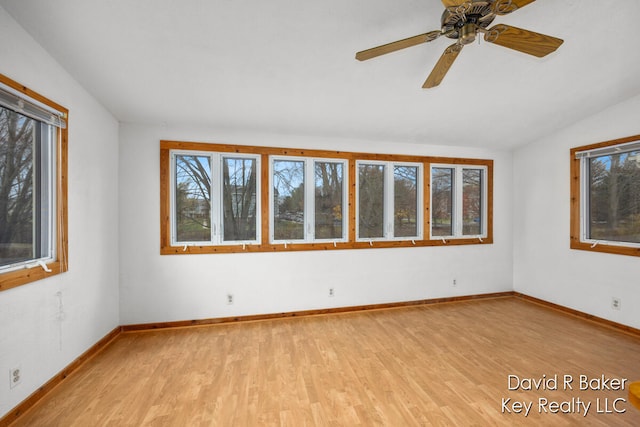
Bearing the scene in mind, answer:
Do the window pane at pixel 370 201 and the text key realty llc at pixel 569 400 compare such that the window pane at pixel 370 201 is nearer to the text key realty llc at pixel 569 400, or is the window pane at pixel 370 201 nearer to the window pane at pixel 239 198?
the window pane at pixel 239 198

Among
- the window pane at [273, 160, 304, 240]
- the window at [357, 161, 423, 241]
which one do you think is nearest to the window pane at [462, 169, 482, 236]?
the window at [357, 161, 423, 241]

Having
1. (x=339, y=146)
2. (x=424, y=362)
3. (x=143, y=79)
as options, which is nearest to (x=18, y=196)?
(x=143, y=79)

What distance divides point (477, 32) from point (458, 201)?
3134 mm

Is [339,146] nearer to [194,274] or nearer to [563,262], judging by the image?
[194,274]

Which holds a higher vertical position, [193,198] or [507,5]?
[507,5]

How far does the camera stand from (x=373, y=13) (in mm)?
1744

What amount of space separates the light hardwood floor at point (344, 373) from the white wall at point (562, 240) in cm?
41

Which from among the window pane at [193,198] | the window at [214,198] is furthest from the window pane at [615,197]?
the window pane at [193,198]

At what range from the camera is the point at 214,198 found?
3332mm

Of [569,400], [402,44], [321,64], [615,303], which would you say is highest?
[321,64]

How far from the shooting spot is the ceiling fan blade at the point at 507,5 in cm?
129

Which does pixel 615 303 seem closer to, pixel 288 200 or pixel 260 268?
pixel 288 200

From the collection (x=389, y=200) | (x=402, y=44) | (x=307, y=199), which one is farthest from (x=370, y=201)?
(x=402, y=44)

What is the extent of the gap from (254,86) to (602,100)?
391 cm
